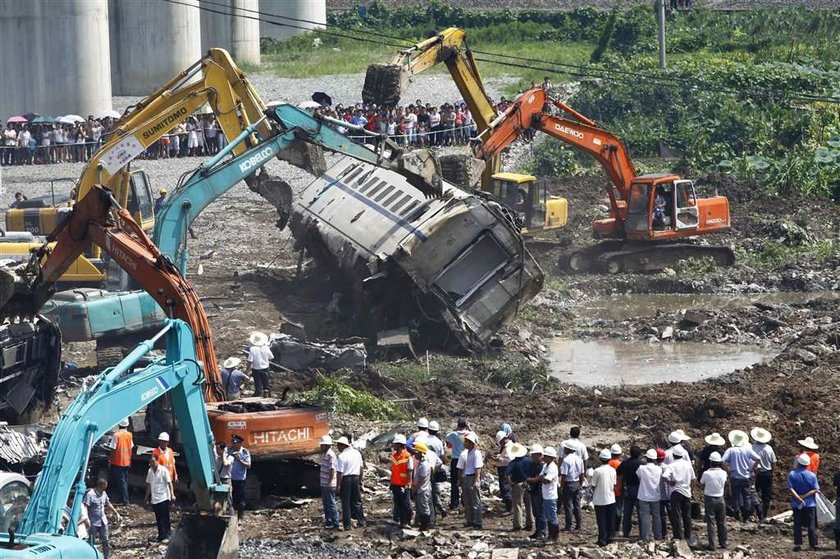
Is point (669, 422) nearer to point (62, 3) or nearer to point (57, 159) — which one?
point (57, 159)

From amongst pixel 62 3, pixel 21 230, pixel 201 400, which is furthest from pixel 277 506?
pixel 62 3

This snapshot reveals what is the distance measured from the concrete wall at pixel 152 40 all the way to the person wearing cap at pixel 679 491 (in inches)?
1747

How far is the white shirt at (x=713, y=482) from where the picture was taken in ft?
60.3

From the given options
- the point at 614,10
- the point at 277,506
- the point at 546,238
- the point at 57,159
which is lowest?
the point at 277,506

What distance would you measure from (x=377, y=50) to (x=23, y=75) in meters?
18.5

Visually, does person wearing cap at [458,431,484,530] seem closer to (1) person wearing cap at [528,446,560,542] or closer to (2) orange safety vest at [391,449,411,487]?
(2) orange safety vest at [391,449,411,487]

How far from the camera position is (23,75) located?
5391 centimetres

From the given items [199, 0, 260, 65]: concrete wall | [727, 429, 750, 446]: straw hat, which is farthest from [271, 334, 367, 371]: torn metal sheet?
[199, 0, 260, 65]: concrete wall

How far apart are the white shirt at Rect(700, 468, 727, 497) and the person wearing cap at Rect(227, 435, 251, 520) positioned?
5.56 metres

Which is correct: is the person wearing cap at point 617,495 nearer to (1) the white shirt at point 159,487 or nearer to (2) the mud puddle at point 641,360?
(1) the white shirt at point 159,487

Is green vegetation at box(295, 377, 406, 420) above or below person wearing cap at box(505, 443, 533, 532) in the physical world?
above

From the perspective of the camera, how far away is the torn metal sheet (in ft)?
86.0

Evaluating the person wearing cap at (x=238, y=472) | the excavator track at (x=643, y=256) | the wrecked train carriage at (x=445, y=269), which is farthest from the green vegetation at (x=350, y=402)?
the excavator track at (x=643, y=256)

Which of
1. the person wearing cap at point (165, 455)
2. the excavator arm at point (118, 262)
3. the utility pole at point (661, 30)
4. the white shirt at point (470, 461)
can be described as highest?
the utility pole at point (661, 30)
